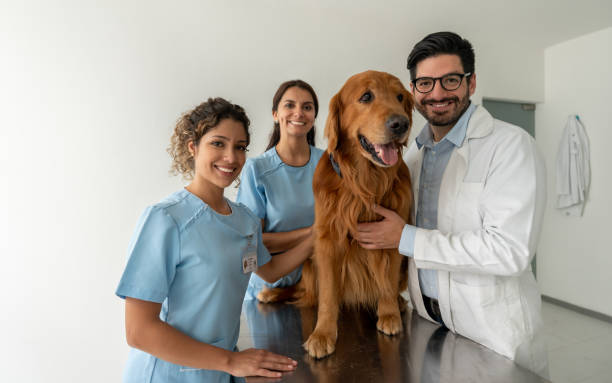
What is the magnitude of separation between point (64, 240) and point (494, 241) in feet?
10.6

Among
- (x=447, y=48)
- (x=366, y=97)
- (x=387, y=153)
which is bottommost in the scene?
(x=387, y=153)

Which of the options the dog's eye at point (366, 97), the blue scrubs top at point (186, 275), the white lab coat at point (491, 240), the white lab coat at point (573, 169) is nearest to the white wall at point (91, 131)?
the blue scrubs top at point (186, 275)

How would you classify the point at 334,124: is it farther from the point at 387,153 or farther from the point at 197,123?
the point at 197,123

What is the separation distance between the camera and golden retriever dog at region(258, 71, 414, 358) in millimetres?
1466

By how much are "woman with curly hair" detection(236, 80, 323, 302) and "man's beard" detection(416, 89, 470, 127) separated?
677 millimetres

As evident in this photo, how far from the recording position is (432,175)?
161 cm

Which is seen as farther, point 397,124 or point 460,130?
point 460,130

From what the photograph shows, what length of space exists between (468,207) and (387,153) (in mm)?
392

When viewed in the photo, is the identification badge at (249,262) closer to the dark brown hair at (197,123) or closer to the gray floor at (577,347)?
the dark brown hair at (197,123)

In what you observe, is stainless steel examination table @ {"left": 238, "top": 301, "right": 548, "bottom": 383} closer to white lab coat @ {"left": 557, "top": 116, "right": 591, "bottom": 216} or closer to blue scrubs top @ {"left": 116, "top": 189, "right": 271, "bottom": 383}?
blue scrubs top @ {"left": 116, "top": 189, "right": 271, "bottom": 383}

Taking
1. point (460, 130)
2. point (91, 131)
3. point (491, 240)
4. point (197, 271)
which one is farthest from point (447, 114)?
point (91, 131)

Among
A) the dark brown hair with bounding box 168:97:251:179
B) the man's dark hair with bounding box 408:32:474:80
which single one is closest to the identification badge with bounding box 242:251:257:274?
the dark brown hair with bounding box 168:97:251:179

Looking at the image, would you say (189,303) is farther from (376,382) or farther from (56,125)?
(56,125)

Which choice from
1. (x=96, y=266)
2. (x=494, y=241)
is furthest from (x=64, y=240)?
(x=494, y=241)
